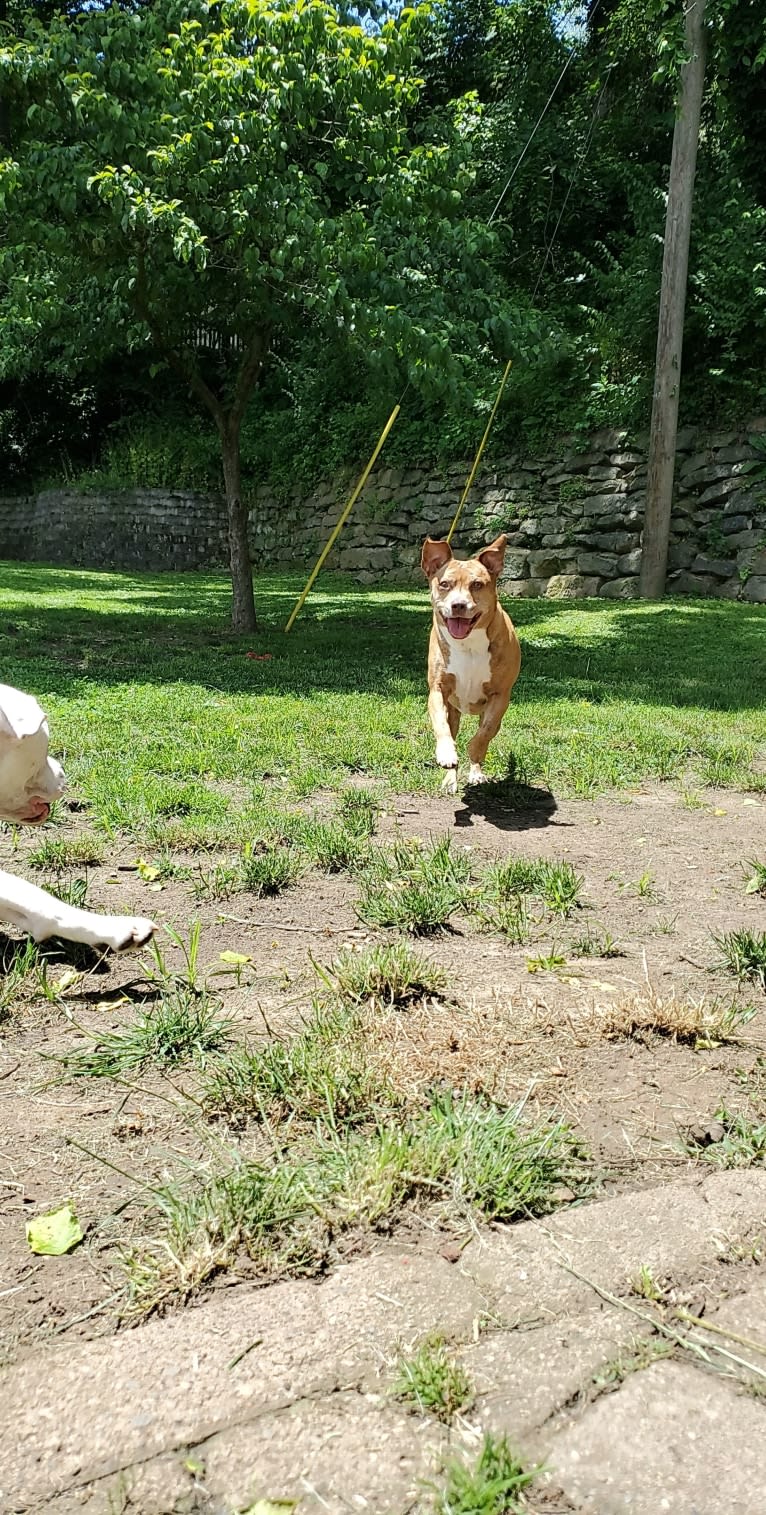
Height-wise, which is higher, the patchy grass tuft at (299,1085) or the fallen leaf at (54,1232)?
the patchy grass tuft at (299,1085)

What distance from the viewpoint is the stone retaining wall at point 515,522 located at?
585 inches

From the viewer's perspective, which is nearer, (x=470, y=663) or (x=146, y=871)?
(x=146, y=871)

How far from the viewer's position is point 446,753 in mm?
4738

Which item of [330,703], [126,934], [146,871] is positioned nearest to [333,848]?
[146,871]

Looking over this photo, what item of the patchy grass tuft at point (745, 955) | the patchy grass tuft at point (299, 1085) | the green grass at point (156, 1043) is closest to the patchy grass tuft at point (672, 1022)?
the patchy grass tuft at point (745, 955)

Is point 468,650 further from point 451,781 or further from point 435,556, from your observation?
point 451,781

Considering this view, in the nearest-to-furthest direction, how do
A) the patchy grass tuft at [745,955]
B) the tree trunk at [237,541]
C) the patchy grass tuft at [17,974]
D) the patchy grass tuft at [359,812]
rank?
the patchy grass tuft at [17,974] → the patchy grass tuft at [745,955] → the patchy grass tuft at [359,812] → the tree trunk at [237,541]

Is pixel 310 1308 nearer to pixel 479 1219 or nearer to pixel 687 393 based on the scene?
pixel 479 1219

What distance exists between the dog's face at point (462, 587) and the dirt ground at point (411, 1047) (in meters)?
1.25

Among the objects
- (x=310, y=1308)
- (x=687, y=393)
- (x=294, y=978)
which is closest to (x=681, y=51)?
(x=687, y=393)

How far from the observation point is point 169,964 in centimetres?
280

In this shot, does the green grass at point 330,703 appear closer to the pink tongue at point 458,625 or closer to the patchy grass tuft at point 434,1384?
the pink tongue at point 458,625

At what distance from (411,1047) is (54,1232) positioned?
2.77 feet

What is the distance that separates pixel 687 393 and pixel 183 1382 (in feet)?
53.6
